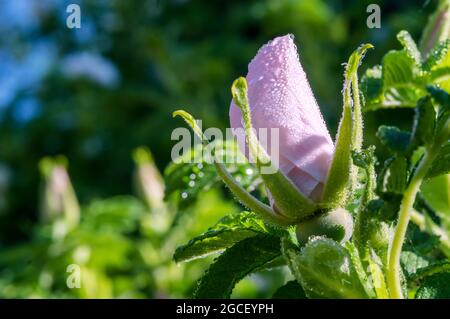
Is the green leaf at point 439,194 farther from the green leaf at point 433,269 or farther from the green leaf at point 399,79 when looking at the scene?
the green leaf at point 433,269

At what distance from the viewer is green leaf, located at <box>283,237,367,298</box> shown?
29.0 inches

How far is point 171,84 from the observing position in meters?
6.44

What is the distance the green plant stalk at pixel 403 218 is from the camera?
73 cm

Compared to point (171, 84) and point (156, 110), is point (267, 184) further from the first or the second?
point (156, 110)

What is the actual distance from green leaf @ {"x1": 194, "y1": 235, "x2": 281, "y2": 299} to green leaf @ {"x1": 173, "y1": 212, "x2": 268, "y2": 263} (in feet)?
0.04

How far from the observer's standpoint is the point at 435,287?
0.84 meters

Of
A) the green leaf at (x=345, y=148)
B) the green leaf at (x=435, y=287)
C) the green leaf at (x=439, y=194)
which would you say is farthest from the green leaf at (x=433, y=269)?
the green leaf at (x=439, y=194)

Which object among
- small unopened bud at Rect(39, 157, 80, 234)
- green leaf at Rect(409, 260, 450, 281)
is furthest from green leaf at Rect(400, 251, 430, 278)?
small unopened bud at Rect(39, 157, 80, 234)

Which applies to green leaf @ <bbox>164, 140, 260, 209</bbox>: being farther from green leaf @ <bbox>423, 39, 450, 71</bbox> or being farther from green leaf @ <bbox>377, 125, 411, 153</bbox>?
green leaf @ <bbox>377, 125, 411, 153</bbox>

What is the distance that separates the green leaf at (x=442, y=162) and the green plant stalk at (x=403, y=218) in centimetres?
4

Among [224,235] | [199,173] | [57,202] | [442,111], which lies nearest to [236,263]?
[224,235]

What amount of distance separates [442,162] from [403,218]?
86 mm

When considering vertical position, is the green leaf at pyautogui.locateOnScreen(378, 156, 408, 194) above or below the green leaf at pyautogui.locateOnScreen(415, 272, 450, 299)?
above

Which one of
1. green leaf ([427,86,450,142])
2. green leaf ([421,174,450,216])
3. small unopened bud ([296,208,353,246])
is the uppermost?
green leaf ([421,174,450,216])
